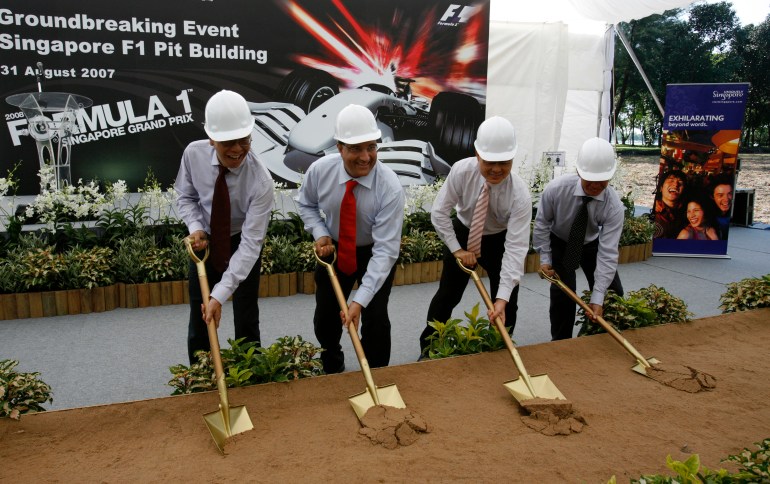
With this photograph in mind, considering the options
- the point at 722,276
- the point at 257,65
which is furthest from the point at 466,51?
the point at 722,276

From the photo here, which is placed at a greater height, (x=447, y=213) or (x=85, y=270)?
(x=447, y=213)

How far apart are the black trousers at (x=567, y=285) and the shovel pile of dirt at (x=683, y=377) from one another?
890mm

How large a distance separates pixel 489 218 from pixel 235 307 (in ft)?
5.08

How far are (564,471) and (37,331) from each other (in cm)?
371

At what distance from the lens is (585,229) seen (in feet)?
11.6

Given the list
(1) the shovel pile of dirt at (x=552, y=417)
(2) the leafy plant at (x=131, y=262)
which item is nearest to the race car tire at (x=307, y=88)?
(2) the leafy plant at (x=131, y=262)

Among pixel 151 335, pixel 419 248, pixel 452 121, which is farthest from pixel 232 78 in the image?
pixel 151 335

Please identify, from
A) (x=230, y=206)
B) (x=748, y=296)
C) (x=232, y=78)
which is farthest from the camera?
(x=232, y=78)

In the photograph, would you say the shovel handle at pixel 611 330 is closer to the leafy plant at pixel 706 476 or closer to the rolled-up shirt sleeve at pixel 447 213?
the rolled-up shirt sleeve at pixel 447 213

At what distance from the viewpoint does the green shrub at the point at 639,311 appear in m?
3.24

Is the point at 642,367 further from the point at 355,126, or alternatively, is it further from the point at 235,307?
the point at 235,307

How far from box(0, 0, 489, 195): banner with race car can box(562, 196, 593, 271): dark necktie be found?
457 centimetres

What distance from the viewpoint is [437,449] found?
2.02 meters

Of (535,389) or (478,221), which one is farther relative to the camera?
(478,221)
